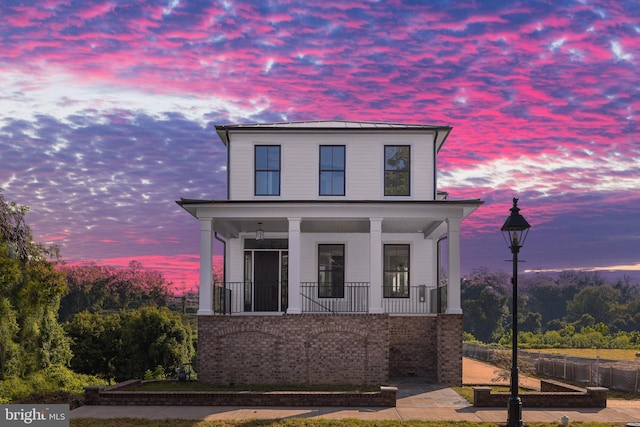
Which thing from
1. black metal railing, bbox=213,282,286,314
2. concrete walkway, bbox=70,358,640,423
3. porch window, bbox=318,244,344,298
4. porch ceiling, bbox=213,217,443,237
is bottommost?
concrete walkway, bbox=70,358,640,423

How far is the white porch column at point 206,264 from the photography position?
73.7 feet

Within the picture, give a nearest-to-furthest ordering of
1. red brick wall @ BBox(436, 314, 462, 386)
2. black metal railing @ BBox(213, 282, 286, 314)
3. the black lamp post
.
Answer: the black lamp post < red brick wall @ BBox(436, 314, 462, 386) < black metal railing @ BBox(213, 282, 286, 314)

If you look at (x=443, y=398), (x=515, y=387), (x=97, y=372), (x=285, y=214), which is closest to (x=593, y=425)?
(x=515, y=387)

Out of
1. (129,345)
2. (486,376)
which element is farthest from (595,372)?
(129,345)

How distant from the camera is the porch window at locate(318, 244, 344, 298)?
85.5 ft

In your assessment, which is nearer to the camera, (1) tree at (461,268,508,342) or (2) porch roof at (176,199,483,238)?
(2) porch roof at (176,199,483,238)

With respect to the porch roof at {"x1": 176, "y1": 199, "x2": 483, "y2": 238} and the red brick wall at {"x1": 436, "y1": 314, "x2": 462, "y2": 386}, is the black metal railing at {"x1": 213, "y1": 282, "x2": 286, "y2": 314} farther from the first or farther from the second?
the red brick wall at {"x1": 436, "y1": 314, "x2": 462, "y2": 386}

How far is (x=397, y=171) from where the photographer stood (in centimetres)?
2533

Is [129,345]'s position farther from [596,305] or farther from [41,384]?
[596,305]

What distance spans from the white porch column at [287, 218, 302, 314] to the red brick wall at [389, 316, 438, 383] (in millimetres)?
4332

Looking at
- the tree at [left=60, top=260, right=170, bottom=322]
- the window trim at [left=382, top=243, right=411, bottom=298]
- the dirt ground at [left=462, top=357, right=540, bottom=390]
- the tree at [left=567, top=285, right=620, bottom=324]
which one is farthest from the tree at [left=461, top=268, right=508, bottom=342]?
A: the window trim at [left=382, top=243, right=411, bottom=298]

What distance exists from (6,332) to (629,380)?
20875 mm

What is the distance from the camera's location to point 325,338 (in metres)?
22.3

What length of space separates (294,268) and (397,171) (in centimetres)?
581
